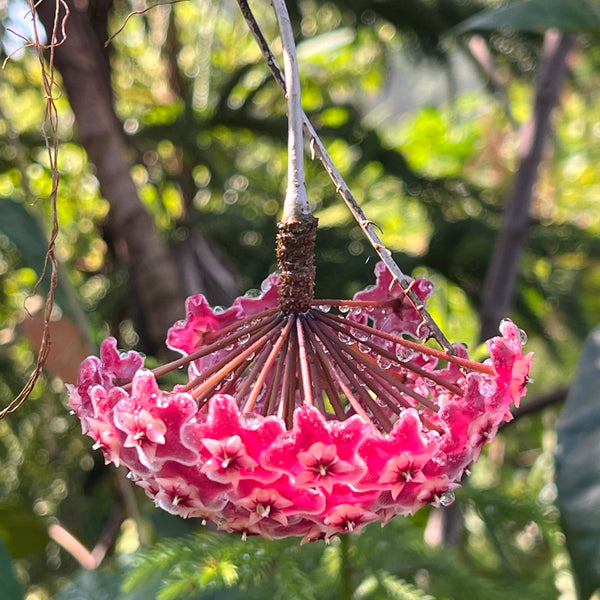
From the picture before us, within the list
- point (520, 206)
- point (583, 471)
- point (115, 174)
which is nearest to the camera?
point (583, 471)

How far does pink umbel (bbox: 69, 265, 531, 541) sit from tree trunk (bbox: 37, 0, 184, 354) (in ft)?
1.43

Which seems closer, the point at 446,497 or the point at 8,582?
the point at 446,497

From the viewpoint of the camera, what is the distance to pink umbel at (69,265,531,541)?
0.30 meters

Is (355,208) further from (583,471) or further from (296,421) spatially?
(583,471)

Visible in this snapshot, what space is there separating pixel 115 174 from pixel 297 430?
0.55 m

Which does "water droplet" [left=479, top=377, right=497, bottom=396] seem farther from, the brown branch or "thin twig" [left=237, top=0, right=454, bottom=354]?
the brown branch

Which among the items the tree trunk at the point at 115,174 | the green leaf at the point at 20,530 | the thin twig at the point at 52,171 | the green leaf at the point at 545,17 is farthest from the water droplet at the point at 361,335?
the green leaf at the point at 20,530

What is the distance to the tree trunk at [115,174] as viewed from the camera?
0.78m

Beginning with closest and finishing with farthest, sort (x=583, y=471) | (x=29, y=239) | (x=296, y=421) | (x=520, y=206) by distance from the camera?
(x=296, y=421), (x=583, y=471), (x=29, y=239), (x=520, y=206)

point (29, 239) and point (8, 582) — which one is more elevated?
point (29, 239)

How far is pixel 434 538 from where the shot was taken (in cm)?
102

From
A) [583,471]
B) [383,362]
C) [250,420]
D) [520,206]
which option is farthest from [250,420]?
[520,206]

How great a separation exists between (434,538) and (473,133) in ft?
3.72

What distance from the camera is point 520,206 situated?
947 millimetres
